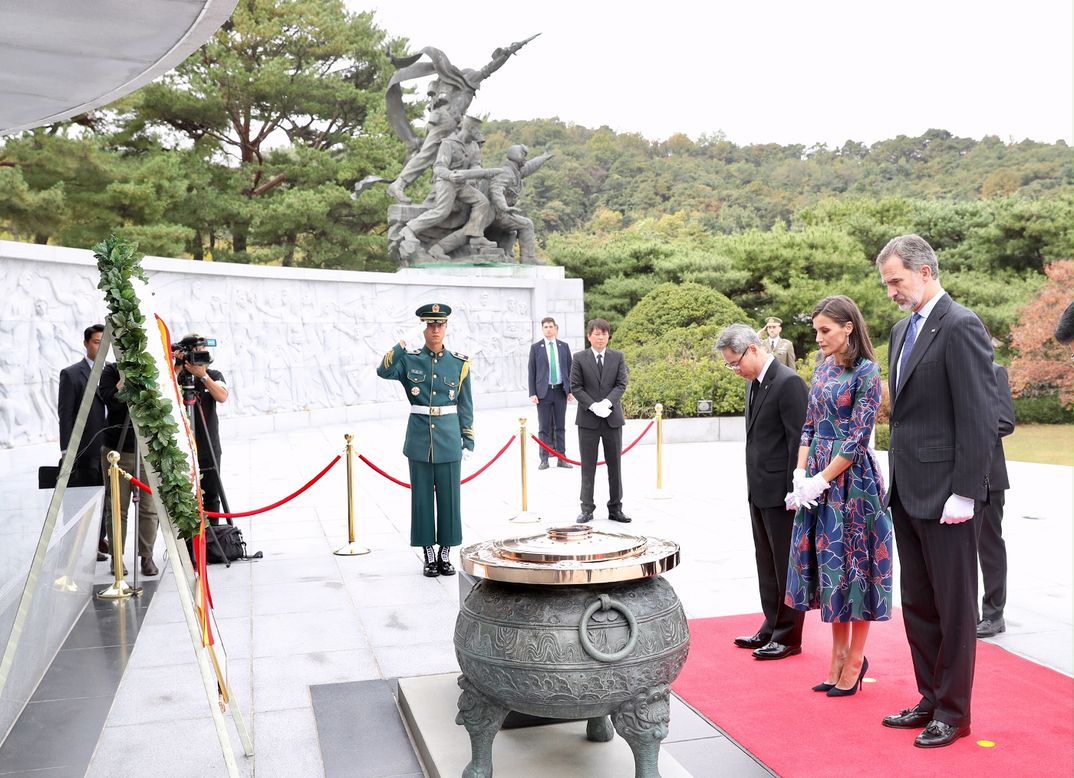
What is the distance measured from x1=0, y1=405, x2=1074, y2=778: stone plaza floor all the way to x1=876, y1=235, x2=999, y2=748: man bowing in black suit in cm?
84

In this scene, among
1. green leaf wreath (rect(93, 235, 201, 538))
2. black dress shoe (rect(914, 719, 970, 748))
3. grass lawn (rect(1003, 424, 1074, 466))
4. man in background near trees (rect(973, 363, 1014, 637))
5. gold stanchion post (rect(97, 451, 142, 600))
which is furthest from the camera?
grass lawn (rect(1003, 424, 1074, 466))

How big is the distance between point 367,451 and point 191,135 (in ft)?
57.4

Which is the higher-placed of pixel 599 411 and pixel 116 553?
pixel 599 411

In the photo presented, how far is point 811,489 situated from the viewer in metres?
4.12

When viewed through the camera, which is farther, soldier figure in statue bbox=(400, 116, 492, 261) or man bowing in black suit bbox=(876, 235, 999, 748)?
soldier figure in statue bbox=(400, 116, 492, 261)

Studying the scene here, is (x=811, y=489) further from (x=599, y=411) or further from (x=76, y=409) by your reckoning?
(x=76, y=409)

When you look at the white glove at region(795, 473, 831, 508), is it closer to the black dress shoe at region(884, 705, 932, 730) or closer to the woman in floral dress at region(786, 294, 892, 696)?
the woman in floral dress at region(786, 294, 892, 696)

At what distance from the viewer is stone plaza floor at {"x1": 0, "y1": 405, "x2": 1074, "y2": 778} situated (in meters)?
3.91

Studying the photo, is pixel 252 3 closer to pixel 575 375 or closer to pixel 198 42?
pixel 575 375

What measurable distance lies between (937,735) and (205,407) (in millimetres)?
5567

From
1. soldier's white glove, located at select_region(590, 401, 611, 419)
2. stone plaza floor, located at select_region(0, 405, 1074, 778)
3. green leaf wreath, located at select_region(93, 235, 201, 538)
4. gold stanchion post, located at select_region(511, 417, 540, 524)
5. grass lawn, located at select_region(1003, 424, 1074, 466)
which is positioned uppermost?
green leaf wreath, located at select_region(93, 235, 201, 538)

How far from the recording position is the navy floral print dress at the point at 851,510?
4.09 metres

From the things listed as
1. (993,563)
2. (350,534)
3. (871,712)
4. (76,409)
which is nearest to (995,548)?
(993,563)

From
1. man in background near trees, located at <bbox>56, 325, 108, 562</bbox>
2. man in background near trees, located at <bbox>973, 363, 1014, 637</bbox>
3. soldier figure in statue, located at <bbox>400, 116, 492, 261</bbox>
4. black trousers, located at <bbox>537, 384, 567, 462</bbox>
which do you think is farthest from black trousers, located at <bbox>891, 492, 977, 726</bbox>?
soldier figure in statue, located at <bbox>400, 116, 492, 261</bbox>
